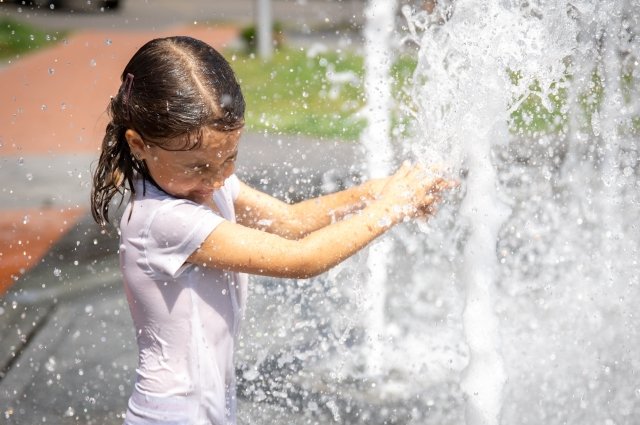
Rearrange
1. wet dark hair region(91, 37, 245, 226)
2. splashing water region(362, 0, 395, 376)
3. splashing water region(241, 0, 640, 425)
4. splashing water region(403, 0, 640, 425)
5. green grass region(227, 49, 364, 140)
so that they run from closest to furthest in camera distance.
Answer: wet dark hair region(91, 37, 245, 226) < splashing water region(403, 0, 640, 425) < splashing water region(241, 0, 640, 425) < splashing water region(362, 0, 395, 376) < green grass region(227, 49, 364, 140)

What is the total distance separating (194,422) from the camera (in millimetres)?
2203

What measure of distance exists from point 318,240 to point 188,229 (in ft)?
1.02

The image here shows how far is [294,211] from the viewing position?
263 cm

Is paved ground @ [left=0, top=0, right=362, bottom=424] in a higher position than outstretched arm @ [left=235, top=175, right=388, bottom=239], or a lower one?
lower

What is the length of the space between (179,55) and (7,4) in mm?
14889

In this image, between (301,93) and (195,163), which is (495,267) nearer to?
(195,163)

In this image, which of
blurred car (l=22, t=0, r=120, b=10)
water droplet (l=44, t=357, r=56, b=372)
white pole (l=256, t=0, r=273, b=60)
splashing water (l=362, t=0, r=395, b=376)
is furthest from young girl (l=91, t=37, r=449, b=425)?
blurred car (l=22, t=0, r=120, b=10)

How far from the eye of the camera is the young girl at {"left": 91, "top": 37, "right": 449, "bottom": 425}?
2.10 m

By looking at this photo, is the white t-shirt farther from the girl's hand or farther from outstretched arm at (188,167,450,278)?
the girl's hand

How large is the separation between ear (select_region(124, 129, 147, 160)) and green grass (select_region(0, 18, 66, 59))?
969 cm

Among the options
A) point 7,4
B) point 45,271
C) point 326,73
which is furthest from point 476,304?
point 7,4

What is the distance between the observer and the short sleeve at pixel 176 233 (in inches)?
83.4

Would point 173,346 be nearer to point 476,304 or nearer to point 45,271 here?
point 476,304

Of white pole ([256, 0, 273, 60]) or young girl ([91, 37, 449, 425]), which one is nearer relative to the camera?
young girl ([91, 37, 449, 425])
